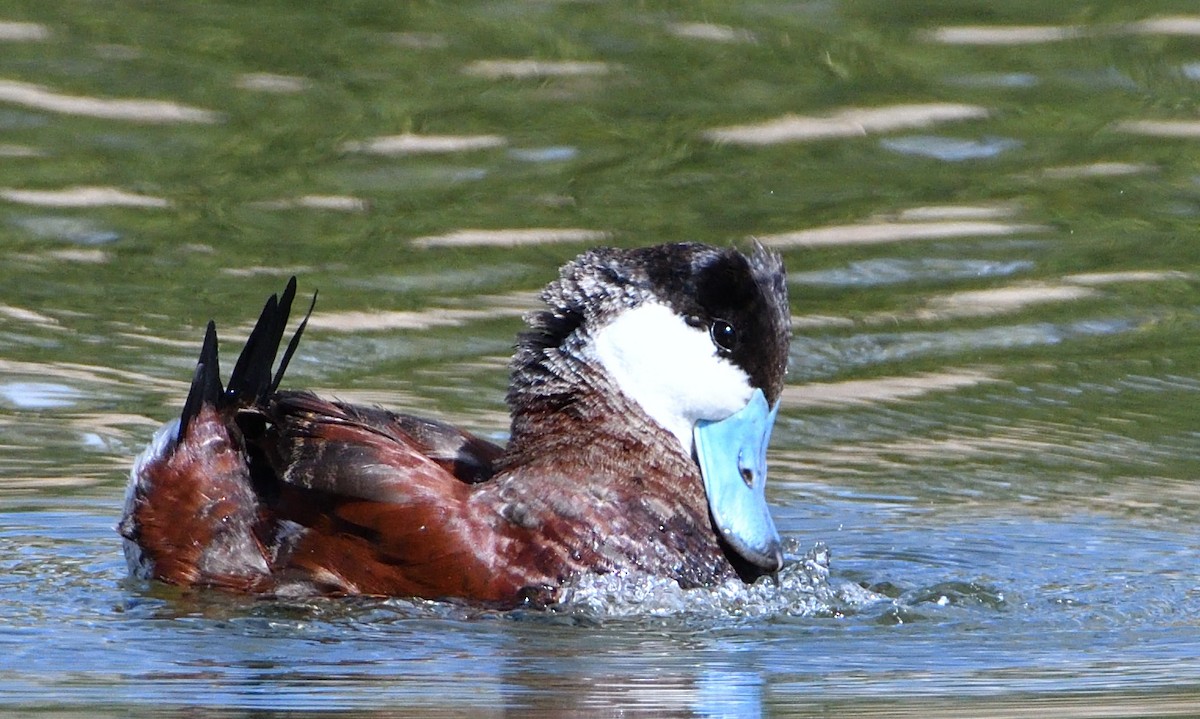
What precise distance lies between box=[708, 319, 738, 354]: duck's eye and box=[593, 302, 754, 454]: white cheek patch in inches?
0.8

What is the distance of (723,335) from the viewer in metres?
6.11

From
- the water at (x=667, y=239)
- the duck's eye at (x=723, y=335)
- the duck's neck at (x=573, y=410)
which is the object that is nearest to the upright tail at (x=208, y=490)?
the water at (x=667, y=239)

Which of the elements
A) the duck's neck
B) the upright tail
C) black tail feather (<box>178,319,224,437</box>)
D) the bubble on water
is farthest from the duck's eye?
black tail feather (<box>178,319,224,437</box>)

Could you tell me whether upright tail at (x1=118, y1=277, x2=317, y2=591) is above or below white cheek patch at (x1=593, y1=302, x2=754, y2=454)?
below

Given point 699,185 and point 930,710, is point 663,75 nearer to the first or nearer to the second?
point 699,185

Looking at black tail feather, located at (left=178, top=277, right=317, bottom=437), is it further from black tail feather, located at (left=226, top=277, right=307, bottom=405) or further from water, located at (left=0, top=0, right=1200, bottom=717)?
water, located at (left=0, top=0, right=1200, bottom=717)

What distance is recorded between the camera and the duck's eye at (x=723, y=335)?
6.11m

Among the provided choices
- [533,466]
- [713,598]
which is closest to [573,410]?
[533,466]

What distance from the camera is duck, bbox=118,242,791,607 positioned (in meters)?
5.67

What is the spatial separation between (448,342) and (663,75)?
138 inches

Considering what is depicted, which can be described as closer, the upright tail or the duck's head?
the upright tail

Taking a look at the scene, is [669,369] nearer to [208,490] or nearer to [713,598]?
[713,598]

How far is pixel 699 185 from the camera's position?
412 inches

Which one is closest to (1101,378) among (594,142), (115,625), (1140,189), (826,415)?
(826,415)
